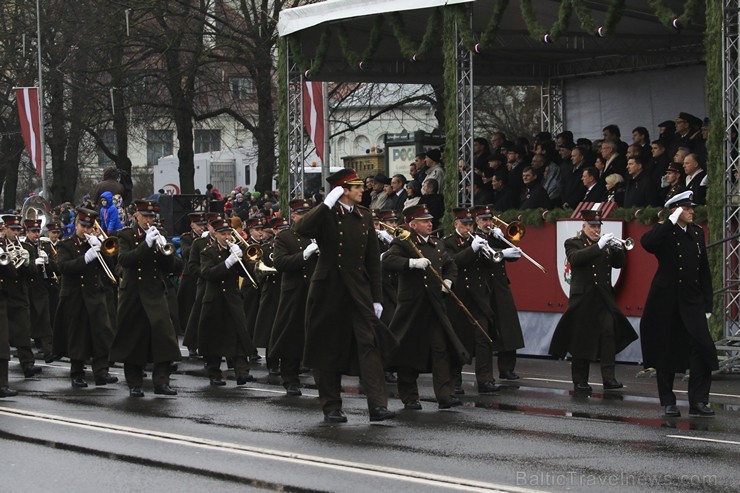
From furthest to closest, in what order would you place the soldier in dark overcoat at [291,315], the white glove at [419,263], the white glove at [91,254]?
the white glove at [91,254] < the soldier in dark overcoat at [291,315] < the white glove at [419,263]

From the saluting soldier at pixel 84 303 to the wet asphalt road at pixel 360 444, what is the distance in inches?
31.1

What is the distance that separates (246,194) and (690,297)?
60.0 ft

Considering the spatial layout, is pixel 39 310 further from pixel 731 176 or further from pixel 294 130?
pixel 731 176

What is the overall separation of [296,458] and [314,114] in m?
14.9

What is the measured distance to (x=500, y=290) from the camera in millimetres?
15836

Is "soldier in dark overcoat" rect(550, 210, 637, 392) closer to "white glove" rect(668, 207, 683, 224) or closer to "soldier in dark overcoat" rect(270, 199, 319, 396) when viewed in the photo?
"white glove" rect(668, 207, 683, 224)

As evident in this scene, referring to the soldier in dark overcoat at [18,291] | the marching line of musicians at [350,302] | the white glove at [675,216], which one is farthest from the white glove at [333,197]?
the soldier in dark overcoat at [18,291]

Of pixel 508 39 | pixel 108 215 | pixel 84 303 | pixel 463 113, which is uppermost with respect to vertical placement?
pixel 508 39

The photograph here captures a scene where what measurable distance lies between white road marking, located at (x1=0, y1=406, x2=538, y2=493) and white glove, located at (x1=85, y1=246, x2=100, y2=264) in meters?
3.08

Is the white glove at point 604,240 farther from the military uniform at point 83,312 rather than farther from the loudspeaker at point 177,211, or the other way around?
the loudspeaker at point 177,211

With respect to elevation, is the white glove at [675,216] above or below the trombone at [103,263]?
above

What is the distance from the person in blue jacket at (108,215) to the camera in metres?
25.1

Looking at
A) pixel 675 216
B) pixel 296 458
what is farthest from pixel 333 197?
pixel 675 216

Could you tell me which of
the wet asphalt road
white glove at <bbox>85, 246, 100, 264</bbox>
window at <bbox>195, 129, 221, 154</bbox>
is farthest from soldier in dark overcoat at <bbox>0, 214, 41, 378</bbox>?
window at <bbox>195, 129, 221, 154</bbox>
